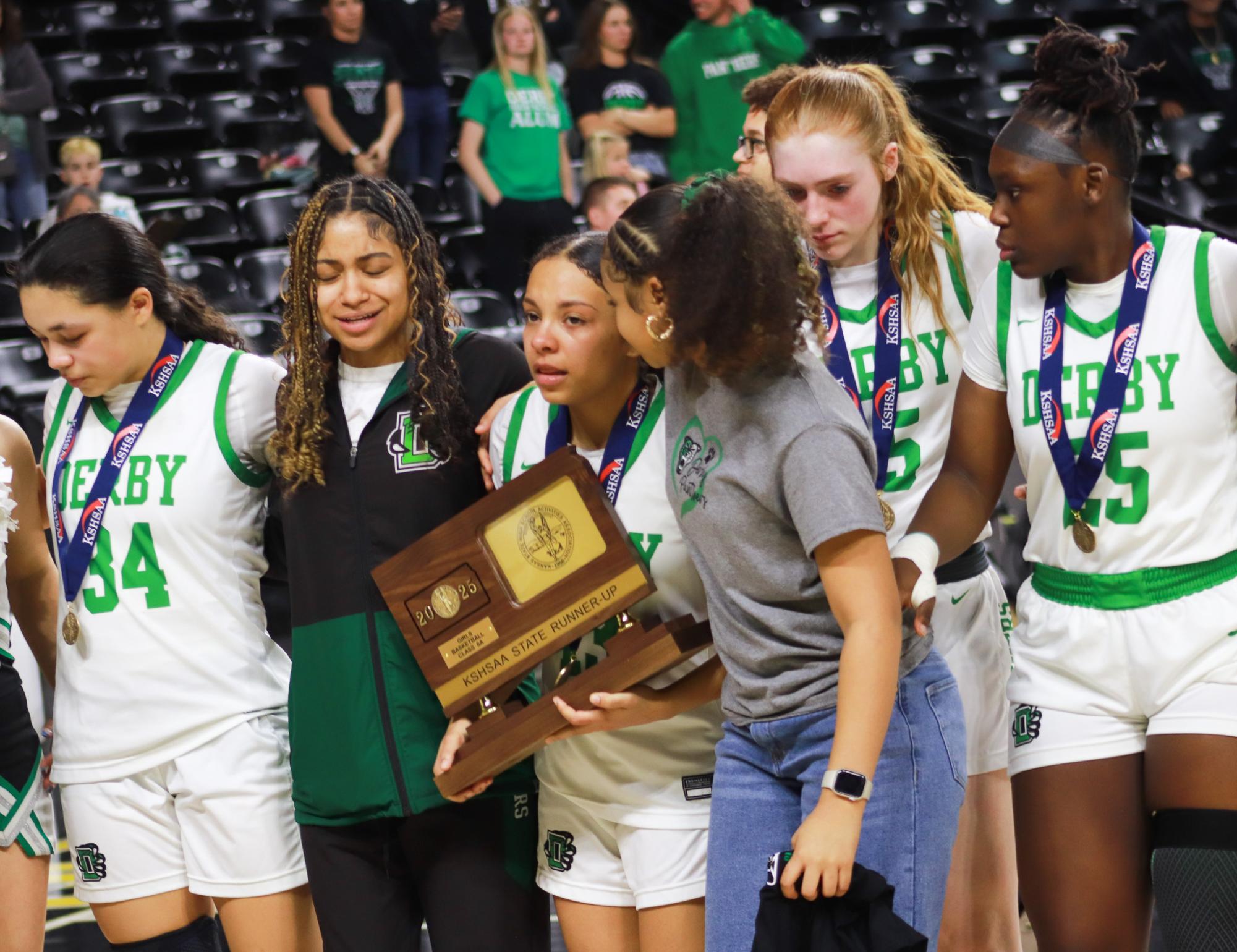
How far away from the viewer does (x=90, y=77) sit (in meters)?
→ 10.2

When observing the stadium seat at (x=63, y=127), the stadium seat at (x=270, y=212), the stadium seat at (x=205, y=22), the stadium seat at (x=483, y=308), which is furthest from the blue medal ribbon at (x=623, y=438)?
the stadium seat at (x=205, y=22)

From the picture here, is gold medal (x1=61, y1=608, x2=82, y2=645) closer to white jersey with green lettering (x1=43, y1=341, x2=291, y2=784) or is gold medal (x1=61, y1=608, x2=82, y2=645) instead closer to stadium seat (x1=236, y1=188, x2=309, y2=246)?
white jersey with green lettering (x1=43, y1=341, x2=291, y2=784)

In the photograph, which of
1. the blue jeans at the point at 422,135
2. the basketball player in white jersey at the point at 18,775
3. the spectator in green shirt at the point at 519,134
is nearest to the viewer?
the basketball player in white jersey at the point at 18,775

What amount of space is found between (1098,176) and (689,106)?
5493 mm

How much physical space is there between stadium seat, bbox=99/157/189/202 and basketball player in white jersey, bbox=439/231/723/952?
7.17 m

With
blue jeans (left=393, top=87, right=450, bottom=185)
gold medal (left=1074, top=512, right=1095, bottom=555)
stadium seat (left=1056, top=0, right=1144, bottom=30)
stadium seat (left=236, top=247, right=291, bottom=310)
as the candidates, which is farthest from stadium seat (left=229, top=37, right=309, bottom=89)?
gold medal (left=1074, top=512, right=1095, bottom=555)

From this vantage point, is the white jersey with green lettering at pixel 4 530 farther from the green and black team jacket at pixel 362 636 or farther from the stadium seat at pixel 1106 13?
the stadium seat at pixel 1106 13

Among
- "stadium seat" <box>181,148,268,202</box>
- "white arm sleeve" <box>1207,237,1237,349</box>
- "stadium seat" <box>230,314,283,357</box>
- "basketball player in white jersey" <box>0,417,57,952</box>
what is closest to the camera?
"white arm sleeve" <box>1207,237,1237,349</box>

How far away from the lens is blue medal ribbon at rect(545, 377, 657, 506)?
2598 mm

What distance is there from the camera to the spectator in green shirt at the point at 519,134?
7.84 m

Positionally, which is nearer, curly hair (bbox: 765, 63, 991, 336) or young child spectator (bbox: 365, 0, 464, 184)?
curly hair (bbox: 765, 63, 991, 336)

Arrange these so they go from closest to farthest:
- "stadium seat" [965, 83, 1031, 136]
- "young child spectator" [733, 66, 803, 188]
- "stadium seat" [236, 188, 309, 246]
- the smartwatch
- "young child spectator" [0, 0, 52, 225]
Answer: the smartwatch → "young child spectator" [733, 66, 803, 188] → "young child spectator" [0, 0, 52, 225] → "stadium seat" [236, 188, 309, 246] → "stadium seat" [965, 83, 1031, 136]

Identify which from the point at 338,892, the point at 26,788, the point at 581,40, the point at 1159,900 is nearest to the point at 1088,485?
the point at 1159,900

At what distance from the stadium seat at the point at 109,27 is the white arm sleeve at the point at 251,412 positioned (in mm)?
8660
